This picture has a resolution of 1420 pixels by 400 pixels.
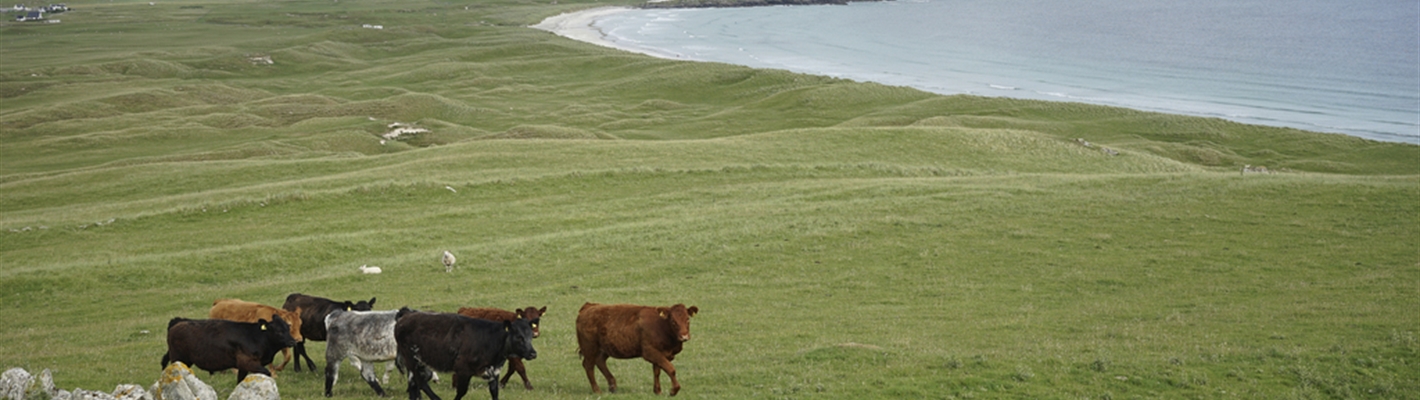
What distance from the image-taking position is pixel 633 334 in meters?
17.2

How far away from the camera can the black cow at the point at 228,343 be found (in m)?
17.4

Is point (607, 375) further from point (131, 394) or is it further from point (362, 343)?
point (131, 394)

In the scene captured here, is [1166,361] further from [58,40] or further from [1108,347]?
[58,40]

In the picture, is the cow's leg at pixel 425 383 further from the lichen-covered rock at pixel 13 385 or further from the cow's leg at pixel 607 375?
the lichen-covered rock at pixel 13 385

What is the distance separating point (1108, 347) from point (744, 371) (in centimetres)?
893

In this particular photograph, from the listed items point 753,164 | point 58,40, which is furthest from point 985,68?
point 58,40

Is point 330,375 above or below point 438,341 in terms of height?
below

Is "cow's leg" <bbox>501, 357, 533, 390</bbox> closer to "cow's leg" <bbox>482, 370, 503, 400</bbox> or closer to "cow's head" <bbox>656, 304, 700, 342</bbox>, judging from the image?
"cow's leg" <bbox>482, 370, 503, 400</bbox>

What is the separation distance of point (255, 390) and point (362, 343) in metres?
2.73

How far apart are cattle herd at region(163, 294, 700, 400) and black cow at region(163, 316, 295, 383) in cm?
2

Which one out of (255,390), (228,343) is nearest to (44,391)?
(228,343)

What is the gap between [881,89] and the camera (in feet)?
350

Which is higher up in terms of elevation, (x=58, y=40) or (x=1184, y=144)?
(x=1184, y=144)

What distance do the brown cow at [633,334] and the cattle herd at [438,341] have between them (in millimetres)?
18
